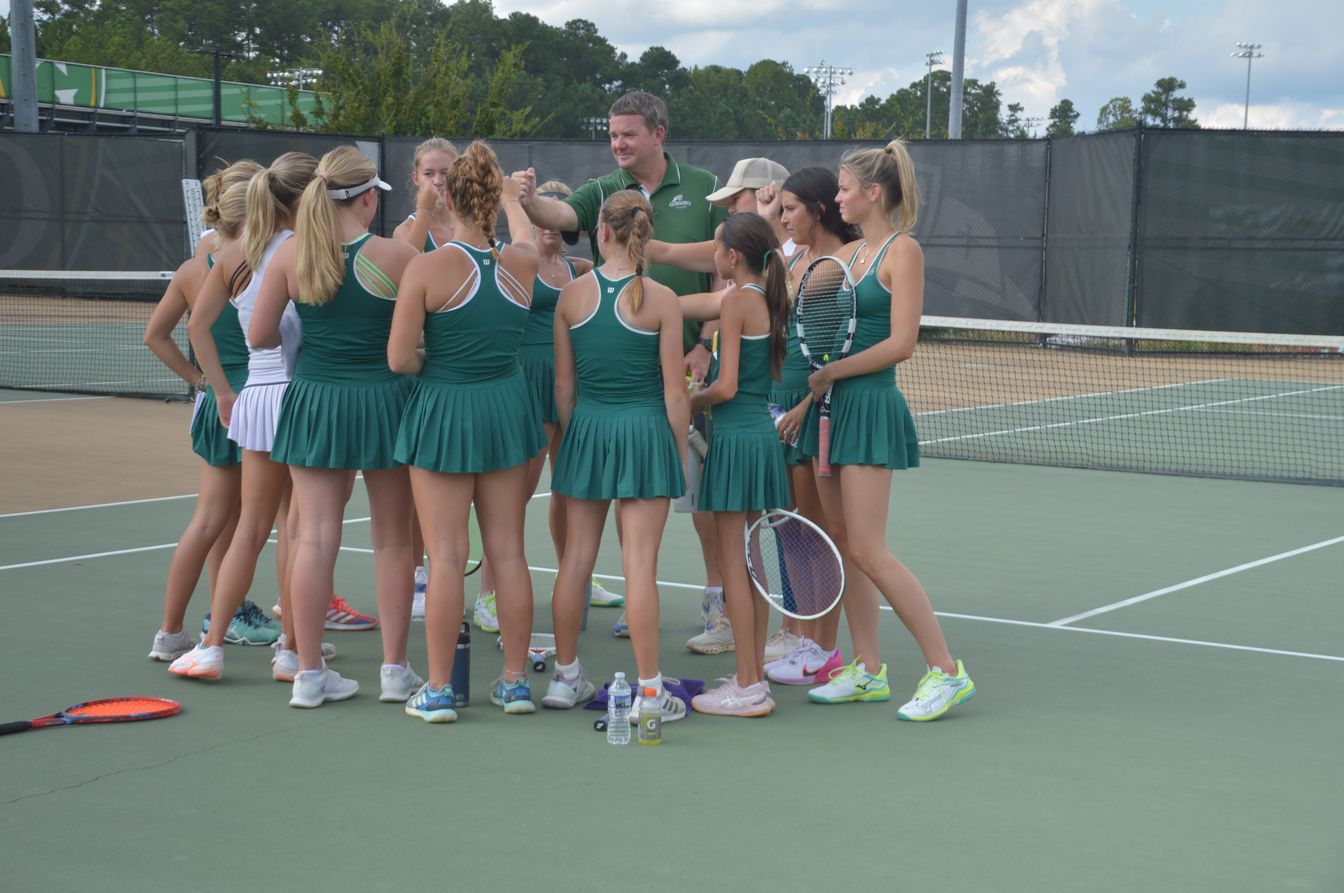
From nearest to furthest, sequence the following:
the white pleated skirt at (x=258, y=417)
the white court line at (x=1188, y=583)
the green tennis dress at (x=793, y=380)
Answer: the white pleated skirt at (x=258, y=417) < the green tennis dress at (x=793, y=380) < the white court line at (x=1188, y=583)

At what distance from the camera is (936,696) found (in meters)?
4.88

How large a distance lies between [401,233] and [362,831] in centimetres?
258

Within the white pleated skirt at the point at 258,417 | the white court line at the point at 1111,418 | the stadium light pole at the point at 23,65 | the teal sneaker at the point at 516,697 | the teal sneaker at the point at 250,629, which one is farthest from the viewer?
the stadium light pole at the point at 23,65

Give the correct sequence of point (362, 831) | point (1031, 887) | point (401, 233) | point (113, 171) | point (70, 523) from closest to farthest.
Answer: point (1031, 887) → point (362, 831) → point (401, 233) → point (70, 523) → point (113, 171)

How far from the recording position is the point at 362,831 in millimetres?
3814

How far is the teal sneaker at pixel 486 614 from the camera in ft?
20.5

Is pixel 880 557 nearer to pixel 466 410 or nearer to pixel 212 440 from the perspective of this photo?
pixel 466 410

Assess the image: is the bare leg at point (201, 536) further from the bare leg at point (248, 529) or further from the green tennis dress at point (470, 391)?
the green tennis dress at point (470, 391)

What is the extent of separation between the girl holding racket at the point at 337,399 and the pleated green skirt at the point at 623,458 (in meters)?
0.60

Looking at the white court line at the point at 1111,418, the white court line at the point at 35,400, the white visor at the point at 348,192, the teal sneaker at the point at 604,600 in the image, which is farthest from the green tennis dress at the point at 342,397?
the white court line at the point at 35,400

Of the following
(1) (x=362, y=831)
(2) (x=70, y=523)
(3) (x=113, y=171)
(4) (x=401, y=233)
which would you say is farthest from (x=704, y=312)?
(3) (x=113, y=171)

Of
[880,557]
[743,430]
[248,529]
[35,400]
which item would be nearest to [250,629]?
[248,529]

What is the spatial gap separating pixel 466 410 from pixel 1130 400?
39.6 ft

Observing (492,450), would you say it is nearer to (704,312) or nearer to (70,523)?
(704,312)
